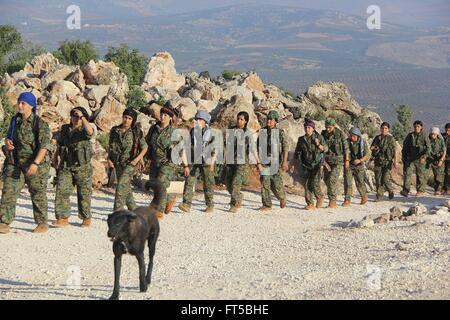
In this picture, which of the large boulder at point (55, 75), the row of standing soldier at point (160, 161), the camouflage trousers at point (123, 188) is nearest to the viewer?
the row of standing soldier at point (160, 161)

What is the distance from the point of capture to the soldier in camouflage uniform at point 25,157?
11.2 meters

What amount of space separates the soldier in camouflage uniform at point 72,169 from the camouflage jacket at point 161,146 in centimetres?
140

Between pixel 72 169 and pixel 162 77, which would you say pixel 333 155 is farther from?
pixel 162 77

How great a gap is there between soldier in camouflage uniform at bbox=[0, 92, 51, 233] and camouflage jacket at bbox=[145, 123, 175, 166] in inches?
88.0

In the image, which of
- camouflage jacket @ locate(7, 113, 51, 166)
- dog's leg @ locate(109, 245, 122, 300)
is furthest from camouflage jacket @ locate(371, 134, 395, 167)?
dog's leg @ locate(109, 245, 122, 300)

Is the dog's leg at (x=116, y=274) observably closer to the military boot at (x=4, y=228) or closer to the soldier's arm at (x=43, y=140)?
the soldier's arm at (x=43, y=140)

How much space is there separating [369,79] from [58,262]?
16817 cm

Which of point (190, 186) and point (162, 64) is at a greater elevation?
point (162, 64)

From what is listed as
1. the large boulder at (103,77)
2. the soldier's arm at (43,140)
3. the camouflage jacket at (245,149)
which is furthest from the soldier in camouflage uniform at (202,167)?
the large boulder at (103,77)

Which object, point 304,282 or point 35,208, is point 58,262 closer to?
point 35,208

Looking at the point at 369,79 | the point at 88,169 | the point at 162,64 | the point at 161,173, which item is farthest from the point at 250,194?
the point at 369,79

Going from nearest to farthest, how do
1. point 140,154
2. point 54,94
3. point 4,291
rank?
point 4,291 < point 140,154 < point 54,94

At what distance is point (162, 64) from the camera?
27.6 meters

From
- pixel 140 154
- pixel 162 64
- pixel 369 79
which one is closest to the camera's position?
pixel 140 154
